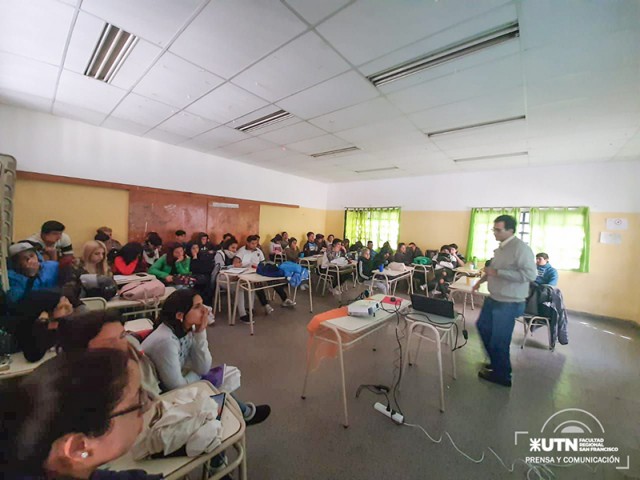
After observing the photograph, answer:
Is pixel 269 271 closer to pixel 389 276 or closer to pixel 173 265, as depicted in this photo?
pixel 173 265

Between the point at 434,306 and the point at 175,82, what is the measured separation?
350 centimetres

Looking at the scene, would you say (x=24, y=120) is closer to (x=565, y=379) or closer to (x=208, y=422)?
(x=208, y=422)

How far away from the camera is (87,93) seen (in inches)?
120

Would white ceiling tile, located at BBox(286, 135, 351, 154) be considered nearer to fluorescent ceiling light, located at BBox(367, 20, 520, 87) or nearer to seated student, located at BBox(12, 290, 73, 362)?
fluorescent ceiling light, located at BBox(367, 20, 520, 87)

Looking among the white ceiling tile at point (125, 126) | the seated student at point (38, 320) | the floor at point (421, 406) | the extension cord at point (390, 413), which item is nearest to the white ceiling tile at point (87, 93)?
the white ceiling tile at point (125, 126)

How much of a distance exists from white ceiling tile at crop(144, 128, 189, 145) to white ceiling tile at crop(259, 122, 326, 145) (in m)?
1.59

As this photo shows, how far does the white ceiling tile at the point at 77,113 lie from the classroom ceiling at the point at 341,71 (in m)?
0.03

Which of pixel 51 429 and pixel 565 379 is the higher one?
pixel 51 429

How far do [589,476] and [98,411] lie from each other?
2679mm

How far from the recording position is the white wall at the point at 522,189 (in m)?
4.63

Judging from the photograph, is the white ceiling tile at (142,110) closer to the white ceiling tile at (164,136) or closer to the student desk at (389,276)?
the white ceiling tile at (164,136)

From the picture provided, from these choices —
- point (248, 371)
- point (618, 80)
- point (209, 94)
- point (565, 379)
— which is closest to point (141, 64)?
point (209, 94)

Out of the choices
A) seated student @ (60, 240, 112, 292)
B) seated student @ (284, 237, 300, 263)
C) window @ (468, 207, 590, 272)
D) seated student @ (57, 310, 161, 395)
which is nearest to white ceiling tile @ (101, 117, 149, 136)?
seated student @ (60, 240, 112, 292)

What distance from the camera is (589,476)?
157cm
